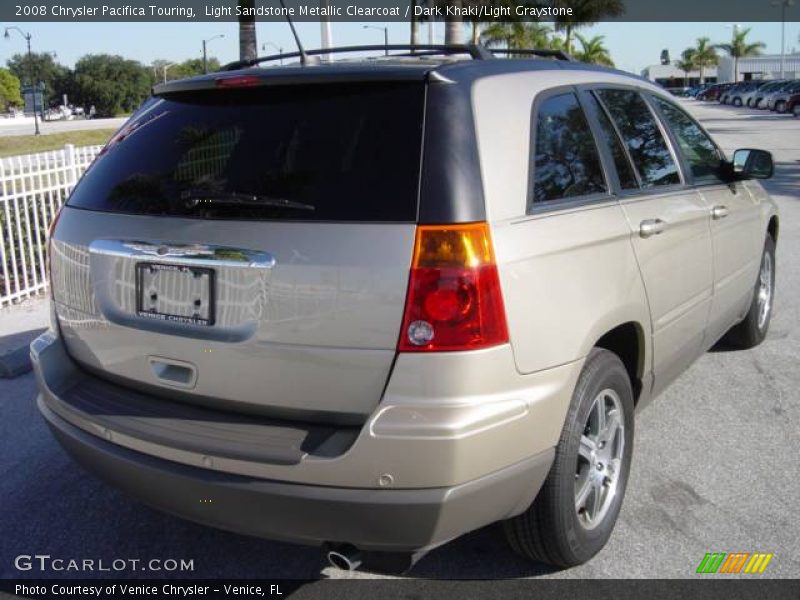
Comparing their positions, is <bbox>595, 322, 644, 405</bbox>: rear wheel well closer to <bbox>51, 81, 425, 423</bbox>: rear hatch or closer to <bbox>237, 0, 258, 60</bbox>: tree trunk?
<bbox>51, 81, 425, 423</bbox>: rear hatch

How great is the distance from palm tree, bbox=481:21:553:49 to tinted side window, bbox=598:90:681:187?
161 ft

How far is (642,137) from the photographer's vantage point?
373cm

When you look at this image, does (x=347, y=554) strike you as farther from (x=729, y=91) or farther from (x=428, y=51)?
(x=729, y=91)

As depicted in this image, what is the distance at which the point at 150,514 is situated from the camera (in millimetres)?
3531

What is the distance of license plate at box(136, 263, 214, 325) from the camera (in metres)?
2.58

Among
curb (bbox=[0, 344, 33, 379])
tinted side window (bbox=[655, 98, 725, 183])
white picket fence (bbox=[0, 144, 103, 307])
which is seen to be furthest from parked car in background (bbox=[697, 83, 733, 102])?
curb (bbox=[0, 344, 33, 379])

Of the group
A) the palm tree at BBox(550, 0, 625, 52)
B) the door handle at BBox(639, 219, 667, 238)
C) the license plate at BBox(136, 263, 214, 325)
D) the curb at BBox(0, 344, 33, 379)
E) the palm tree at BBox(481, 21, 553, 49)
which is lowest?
the curb at BBox(0, 344, 33, 379)

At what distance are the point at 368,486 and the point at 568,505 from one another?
0.83m

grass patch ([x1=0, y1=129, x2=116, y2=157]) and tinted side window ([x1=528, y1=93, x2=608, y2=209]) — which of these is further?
grass patch ([x1=0, y1=129, x2=116, y2=157])

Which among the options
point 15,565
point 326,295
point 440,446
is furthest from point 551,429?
point 15,565

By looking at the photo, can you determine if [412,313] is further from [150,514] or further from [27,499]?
[27,499]

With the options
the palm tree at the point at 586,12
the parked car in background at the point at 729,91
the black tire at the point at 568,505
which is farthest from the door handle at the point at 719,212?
the parked car in background at the point at 729,91

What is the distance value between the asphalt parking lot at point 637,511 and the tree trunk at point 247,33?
11833 mm

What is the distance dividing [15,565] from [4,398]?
2.11 metres
